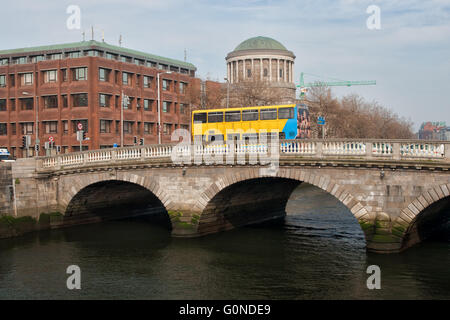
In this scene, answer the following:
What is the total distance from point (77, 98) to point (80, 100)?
2.13ft

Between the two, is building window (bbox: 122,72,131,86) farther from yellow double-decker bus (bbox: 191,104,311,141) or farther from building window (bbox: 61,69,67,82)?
yellow double-decker bus (bbox: 191,104,311,141)

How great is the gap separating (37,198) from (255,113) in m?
18.9

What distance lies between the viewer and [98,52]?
72.1 meters

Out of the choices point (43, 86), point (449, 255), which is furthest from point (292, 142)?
point (43, 86)

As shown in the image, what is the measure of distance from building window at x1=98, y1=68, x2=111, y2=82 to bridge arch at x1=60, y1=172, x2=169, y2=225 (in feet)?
75.7

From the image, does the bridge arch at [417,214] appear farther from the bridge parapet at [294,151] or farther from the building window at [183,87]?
the building window at [183,87]

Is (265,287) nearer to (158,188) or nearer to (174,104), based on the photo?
(158,188)

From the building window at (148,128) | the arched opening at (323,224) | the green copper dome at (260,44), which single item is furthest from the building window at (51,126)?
the green copper dome at (260,44)

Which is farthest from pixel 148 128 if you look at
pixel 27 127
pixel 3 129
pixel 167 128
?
pixel 3 129

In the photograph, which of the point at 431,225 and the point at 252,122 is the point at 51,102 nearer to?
the point at 252,122

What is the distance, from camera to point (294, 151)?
101ft

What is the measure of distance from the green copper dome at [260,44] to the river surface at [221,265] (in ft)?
332

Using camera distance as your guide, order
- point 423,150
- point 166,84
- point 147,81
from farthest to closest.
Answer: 1. point 166,84
2. point 147,81
3. point 423,150

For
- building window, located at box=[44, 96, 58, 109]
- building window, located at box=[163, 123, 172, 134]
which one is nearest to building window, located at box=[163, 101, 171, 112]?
building window, located at box=[163, 123, 172, 134]
